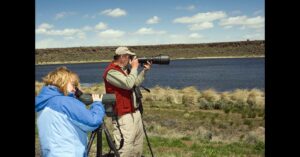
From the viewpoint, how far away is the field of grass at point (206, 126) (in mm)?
7738

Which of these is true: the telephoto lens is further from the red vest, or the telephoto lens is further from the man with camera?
the red vest

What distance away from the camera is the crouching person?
3236 millimetres

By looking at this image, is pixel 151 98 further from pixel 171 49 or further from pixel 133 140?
pixel 171 49

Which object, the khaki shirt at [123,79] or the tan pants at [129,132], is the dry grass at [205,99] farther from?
the khaki shirt at [123,79]

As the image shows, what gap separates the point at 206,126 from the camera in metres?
14.9

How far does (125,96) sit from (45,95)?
5.93 feet

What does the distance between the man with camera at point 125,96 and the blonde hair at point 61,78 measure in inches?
59.1

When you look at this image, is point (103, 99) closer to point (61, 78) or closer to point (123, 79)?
point (61, 78)

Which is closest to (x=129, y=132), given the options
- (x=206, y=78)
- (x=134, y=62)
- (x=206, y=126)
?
(x=134, y=62)

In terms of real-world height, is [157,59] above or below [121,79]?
above
